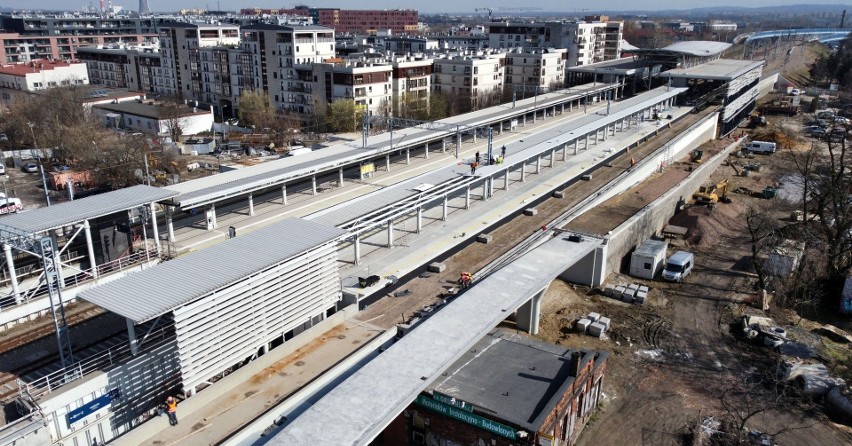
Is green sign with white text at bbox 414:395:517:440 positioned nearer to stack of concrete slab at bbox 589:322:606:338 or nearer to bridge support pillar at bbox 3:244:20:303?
stack of concrete slab at bbox 589:322:606:338

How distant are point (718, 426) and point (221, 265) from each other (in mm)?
15876

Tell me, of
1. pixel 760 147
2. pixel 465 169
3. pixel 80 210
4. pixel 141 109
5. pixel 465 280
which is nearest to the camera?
pixel 80 210

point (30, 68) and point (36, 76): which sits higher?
point (30, 68)

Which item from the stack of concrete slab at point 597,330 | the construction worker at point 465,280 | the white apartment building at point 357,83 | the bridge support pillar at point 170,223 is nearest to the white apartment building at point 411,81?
the white apartment building at point 357,83

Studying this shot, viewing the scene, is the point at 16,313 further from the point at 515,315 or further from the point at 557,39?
the point at 557,39

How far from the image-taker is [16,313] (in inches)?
757

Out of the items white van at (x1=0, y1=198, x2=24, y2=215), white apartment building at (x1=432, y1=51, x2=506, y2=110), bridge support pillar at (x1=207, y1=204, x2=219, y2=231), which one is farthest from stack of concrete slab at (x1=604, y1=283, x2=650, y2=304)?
white apartment building at (x1=432, y1=51, x2=506, y2=110)

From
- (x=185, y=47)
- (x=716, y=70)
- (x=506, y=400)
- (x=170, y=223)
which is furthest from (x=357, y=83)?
(x=506, y=400)

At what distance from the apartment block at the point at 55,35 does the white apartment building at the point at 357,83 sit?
2084 inches

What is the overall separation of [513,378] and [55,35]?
362 ft

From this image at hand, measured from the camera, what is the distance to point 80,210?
20.7 m

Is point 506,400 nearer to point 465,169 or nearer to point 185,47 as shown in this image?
point 465,169

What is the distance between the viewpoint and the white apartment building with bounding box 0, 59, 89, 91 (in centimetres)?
6956

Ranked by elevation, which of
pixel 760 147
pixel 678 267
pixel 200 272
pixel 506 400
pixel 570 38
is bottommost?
pixel 678 267
